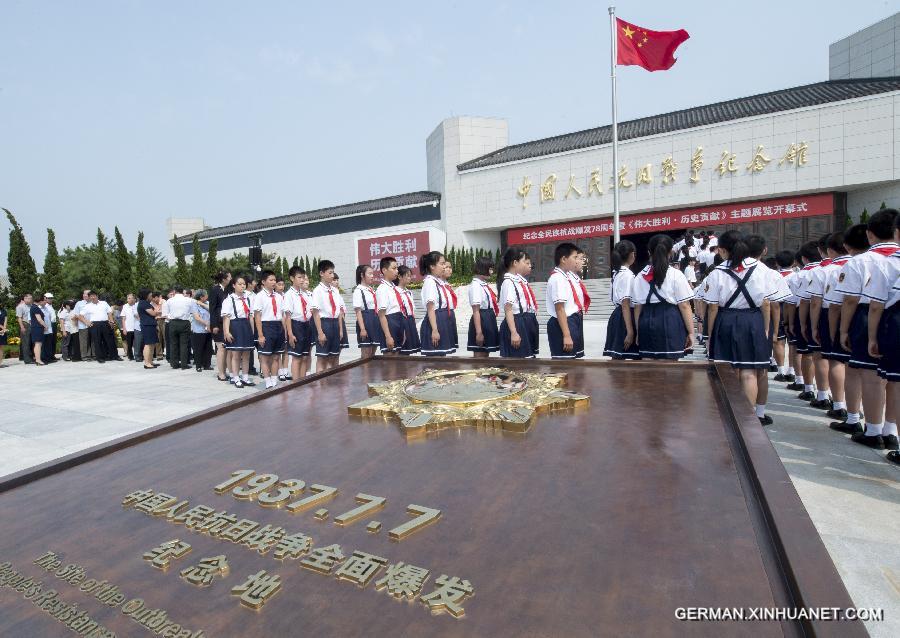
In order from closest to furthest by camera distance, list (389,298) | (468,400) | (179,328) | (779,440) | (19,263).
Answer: (468,400) < (779,440) < (389,298) < (179,328) < (19,263)

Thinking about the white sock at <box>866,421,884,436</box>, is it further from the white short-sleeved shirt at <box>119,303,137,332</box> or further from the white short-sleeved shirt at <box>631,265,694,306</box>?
the white short-sleeved shirt at <box>119,303,137,332</box>

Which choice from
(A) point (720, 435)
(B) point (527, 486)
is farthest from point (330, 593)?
(A) point (720, 435)

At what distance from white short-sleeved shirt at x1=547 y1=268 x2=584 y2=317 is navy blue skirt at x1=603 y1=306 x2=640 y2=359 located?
51 centimetres

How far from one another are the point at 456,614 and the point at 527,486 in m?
0.46

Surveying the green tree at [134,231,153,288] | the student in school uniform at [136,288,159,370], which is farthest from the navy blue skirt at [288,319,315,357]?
the green tree at [134,231,153,288]

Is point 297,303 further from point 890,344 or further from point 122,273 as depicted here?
point 122,273

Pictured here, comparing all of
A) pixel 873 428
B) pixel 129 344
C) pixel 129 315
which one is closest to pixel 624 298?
pixel 873 428

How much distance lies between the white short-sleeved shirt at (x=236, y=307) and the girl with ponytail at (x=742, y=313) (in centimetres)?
526

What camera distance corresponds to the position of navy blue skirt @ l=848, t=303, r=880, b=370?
3412 millimetres

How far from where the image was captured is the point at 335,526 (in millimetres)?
1193

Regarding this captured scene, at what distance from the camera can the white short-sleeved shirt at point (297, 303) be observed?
6.07 metres

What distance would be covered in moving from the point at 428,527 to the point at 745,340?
338 centimetres

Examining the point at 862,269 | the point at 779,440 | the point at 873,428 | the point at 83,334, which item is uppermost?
the point at 862,269

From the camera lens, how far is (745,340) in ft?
12.4
